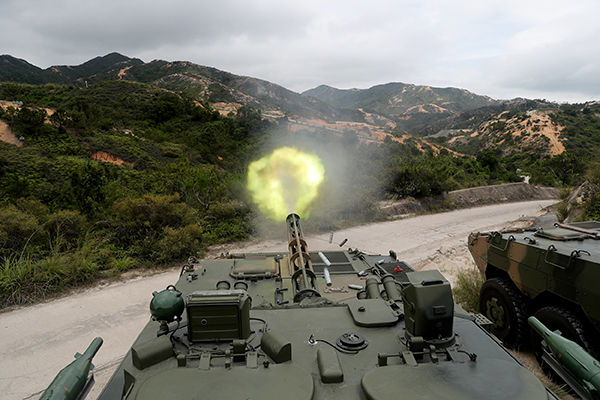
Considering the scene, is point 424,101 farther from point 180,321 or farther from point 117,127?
point 180,321

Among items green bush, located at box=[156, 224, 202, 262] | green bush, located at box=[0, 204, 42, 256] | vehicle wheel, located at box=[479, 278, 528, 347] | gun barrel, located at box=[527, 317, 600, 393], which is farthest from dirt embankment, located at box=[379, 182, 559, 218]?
gun barrel, located at box=[527, 317, 600, 393]

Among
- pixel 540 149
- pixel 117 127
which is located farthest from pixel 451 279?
pixel 540 149

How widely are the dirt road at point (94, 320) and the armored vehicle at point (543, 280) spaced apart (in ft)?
16.1

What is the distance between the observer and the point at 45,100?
4000cm

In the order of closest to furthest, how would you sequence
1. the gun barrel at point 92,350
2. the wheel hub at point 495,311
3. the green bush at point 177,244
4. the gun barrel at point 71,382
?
the gun barrel at point 71,382 → the gun barrel at point 92,350 → the wheel hub at point 495,311 → the green bush at point 177,244

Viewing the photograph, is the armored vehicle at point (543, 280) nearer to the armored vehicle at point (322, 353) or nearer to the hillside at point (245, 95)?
the armored vehicle at point (322, 353)

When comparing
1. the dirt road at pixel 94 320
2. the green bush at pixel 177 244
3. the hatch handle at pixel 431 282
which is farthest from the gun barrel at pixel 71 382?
the green bush at pixel 177 244

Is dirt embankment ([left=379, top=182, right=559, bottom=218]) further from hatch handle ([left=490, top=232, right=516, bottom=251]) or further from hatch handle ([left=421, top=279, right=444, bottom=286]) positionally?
hatch handle ([left=421, top=279, right=444, bottom=286])

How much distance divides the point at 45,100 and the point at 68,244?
35.9 meters

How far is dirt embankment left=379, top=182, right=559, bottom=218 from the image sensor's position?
2134 centimetres

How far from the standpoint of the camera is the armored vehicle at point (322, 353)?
3033mm

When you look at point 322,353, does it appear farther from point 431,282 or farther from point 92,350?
point 92,350

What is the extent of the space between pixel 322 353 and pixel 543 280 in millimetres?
4335

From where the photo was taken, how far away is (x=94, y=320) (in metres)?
8.72
